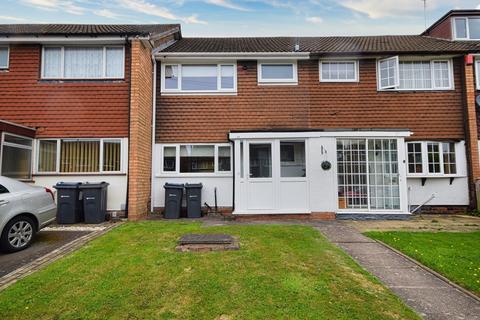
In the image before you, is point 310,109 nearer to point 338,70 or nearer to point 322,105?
point 322,105

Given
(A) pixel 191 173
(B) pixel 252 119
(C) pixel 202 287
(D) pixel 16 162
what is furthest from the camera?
(B) pixel 252 119

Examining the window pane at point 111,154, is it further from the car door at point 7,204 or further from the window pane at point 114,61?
the car door at point 7,204

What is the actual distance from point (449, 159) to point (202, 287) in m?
10.4

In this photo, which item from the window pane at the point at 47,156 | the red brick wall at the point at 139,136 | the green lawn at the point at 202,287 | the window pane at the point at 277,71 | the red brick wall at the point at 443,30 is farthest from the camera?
the red brick wall at the point at 443,30

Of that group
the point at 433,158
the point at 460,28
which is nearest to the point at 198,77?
the point at 433,158

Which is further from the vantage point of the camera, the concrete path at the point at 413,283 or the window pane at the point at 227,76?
the window pane at the point at 227,76

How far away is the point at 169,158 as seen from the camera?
9820 mm

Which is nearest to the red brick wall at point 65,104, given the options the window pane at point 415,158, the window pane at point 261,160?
the window pane at point 261,160

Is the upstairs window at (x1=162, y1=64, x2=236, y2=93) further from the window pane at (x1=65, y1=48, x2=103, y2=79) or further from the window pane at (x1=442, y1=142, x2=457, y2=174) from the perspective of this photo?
the window pane at (x1=442, y1=142, x2=457, y2=174)

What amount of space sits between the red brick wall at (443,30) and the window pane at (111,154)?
45.9 ft

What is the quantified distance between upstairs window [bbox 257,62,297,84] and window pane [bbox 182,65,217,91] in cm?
173

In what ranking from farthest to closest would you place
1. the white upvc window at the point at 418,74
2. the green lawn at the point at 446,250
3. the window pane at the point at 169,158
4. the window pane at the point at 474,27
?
the window pane at the point at 474,27, the white upvc window at the point at 418,74, the window pane at the point at 169,158, the green lawn at the point at 446,250

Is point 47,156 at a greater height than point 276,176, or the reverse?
point 47,156

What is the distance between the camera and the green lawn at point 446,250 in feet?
12.7
